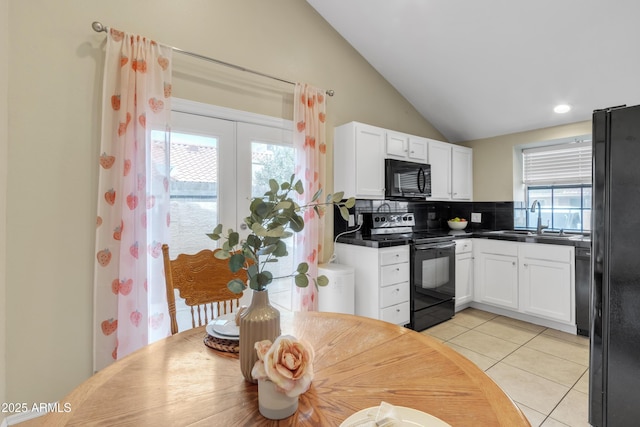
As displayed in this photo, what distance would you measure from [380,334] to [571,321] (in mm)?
2883

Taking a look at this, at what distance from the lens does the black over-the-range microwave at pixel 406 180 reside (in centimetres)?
324

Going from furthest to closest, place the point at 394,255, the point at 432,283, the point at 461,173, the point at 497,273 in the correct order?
the point at 461,173, the point at 497,273, the point at 432,283, the point at 394,255

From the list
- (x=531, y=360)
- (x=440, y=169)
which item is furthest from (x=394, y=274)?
(x=440, y=169)

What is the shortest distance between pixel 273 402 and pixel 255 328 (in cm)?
18

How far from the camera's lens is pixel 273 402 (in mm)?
691

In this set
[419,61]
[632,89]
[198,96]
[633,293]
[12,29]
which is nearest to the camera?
[633,293]

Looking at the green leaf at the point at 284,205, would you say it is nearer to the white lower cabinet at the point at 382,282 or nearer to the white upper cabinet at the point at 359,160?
the white lower cabinet at the point at 382,282

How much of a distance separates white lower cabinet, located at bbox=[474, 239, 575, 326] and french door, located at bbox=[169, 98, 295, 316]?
2.29 meters

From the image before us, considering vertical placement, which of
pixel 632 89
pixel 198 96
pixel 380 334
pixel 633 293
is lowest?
pixel 380 334

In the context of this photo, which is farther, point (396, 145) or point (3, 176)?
point (396, 145)

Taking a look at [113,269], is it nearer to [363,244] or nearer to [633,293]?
[363,244]

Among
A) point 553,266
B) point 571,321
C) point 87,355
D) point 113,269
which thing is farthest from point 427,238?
point 87,355

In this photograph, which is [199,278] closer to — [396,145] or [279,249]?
[279,249]

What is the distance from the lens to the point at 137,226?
2.00 metres
